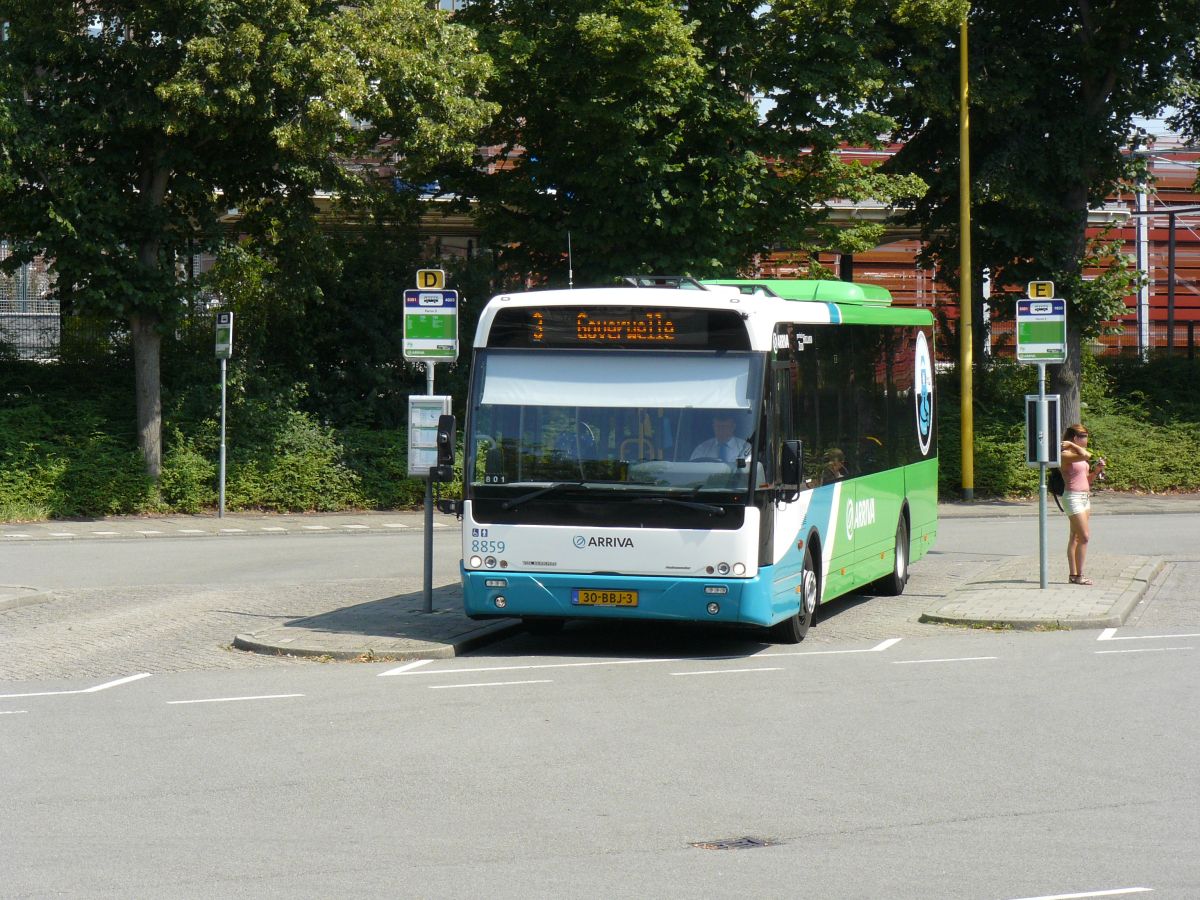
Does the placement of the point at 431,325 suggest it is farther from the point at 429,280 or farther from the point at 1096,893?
the point at 1096,893

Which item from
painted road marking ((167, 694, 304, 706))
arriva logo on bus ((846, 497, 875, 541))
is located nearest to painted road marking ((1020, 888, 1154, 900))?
painted road marking ((167, 694, 304, 706))

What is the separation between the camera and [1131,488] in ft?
111

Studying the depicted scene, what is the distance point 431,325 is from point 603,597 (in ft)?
11.5

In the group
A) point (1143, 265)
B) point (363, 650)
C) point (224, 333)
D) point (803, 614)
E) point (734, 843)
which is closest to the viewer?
point (734, 843)

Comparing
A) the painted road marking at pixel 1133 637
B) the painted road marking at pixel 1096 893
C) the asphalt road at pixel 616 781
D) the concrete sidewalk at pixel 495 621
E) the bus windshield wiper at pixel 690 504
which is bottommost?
the painted road marking at pixel 1133 637

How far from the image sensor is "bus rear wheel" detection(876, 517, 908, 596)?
56.9ft

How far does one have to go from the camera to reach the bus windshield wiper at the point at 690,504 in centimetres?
1223

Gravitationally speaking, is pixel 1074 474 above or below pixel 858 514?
above

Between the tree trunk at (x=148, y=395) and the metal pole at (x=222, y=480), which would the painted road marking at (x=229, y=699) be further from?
the tree trunk at (x=148, y=395)

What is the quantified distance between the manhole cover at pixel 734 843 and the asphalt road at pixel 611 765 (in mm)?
25

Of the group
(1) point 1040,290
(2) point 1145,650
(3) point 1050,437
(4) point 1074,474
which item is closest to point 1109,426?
(1) point 1040,290

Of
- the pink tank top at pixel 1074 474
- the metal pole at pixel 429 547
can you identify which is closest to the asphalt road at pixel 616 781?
the metal pole at pixel 429 547

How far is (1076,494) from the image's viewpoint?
17.0 metres

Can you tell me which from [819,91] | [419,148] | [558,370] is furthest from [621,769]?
[819,91]
